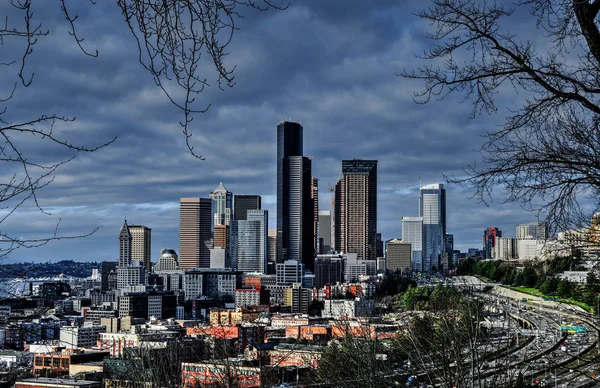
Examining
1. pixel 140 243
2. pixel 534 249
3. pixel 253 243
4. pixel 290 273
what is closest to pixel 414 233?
pixel 253 243

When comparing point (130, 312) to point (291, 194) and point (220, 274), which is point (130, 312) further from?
point (291, 194)

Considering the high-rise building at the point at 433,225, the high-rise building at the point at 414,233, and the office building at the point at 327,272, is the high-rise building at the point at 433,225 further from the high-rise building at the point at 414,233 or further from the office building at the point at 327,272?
the office building at the point at 327,272

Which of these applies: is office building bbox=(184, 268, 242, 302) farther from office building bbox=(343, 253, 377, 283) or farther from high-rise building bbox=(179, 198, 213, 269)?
high-rise building bbox=(179, 198, 213, 269)

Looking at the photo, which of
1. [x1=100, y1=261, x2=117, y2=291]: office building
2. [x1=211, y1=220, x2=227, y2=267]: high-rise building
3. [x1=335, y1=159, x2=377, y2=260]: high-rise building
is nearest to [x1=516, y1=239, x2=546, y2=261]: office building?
[x1=100, y1=261, x2=117, y2=291]: office building

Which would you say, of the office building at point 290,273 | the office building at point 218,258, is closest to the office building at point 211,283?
the office building at point 290,273

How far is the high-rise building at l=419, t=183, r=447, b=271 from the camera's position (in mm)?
126312

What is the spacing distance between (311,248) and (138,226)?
3684 centimetres

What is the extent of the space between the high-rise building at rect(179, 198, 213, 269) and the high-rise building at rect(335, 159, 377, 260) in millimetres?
23183

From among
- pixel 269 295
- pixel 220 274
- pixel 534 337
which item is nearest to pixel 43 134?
pixel 534 337

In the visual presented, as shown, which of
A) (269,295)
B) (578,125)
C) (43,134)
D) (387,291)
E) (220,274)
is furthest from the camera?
(220,274)

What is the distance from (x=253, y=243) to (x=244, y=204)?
67.3ft

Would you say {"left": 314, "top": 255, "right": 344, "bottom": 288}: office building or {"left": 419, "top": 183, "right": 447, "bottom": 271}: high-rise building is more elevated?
{"left": 419, "top": 183, "right": 447, "bottom": 271}: high-rise building

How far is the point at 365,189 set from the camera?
395 ft

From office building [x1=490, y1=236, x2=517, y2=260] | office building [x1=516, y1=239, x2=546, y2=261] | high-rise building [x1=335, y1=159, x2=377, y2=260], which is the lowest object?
office building [x1=490, y1=236, x2=517, y2=260]
